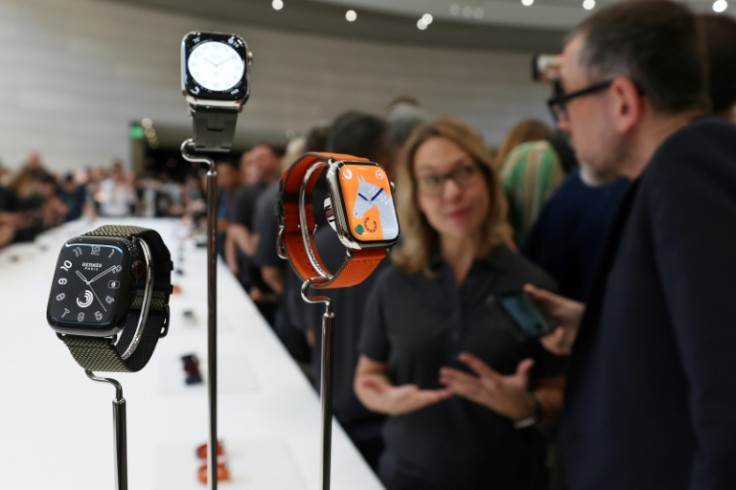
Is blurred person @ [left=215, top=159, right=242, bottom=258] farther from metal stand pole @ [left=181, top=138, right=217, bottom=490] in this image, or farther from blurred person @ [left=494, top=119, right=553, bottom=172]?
metal stand pole @ [left=181, top=138, right=217, bottom=490]

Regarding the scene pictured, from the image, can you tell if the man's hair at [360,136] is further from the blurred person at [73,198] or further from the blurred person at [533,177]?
the blurred person at [73,198]

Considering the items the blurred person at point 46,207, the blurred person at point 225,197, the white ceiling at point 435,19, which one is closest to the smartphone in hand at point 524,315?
the blurred person at point 46,207

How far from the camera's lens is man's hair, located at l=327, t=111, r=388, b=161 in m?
1.43

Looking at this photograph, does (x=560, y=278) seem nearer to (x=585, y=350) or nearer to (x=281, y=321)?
(x=585, y=350)

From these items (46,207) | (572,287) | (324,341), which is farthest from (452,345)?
(46,207)

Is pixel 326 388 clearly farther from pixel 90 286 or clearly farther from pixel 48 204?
pixel 48 204

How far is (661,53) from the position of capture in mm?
898

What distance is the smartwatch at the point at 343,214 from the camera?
0.43m

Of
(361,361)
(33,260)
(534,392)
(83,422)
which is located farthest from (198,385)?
(33,260)

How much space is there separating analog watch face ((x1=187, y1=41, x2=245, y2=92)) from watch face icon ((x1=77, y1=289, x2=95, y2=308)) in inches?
7.8

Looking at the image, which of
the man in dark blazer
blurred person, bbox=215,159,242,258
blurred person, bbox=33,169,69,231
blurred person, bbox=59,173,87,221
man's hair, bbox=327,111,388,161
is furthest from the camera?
blurred person, bbox=59,173,87,221

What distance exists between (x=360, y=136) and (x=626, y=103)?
68 cm

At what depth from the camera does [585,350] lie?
2.73ft

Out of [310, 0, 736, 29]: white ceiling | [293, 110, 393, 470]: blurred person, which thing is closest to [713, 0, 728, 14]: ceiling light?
[310, 0, 736, 29]: white ceiling
